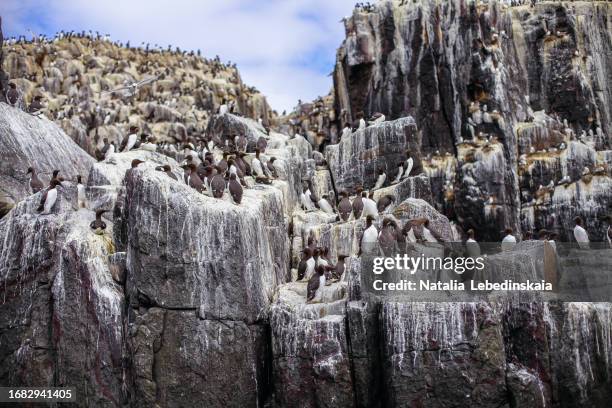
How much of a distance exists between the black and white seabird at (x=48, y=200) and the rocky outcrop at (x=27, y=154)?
334 centimetres

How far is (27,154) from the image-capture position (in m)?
20.9

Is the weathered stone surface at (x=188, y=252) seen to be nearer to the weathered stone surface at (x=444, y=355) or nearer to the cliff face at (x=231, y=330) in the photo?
the cliff face at (x=231, y=330)

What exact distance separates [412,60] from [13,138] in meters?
18.2

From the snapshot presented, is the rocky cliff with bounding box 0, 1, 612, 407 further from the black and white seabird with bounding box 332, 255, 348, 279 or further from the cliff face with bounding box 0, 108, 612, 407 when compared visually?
the black and white seabird with bounding box 332, 255, 348, 279

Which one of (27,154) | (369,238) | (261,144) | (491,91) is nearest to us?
(369,238)

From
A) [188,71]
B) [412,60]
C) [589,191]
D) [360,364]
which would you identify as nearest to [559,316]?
[360,364]

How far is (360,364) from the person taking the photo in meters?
15.4

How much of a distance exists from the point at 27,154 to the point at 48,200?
4.68 metres

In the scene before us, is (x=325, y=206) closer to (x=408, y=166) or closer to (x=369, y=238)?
(x=408, y=166)

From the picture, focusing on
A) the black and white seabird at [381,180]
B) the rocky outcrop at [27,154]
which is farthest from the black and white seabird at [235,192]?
the black and white seabird at [381,180]

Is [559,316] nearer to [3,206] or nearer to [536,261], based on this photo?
[536,261]

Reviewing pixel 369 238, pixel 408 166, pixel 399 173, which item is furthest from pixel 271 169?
pixel 369 238

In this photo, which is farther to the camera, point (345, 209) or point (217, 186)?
point (345, 209)

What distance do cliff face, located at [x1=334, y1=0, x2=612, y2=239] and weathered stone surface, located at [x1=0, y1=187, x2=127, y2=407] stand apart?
16.4 metres
